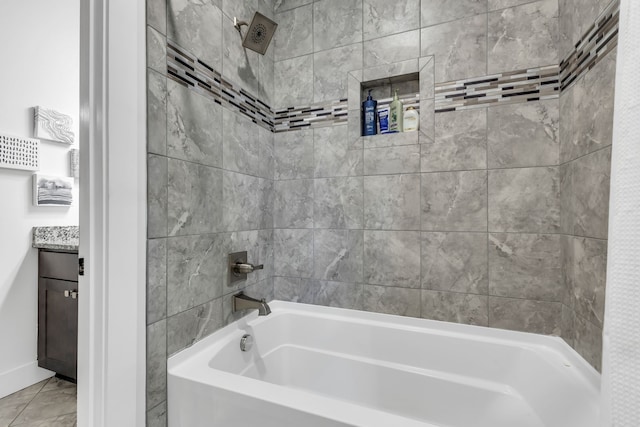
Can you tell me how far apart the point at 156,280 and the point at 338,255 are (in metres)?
0.98

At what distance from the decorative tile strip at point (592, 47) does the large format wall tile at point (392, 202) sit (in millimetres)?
735

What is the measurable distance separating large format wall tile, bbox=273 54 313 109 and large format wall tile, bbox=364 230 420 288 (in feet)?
3.07

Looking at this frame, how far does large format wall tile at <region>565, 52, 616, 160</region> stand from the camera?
940 mm

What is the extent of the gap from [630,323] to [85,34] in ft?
4.93

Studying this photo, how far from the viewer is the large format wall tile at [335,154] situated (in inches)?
68.4

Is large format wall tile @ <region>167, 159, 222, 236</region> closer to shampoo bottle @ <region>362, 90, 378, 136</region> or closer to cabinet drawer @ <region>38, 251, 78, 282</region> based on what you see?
shampoo bottle @ <region>362, 90, 378, 136</region>

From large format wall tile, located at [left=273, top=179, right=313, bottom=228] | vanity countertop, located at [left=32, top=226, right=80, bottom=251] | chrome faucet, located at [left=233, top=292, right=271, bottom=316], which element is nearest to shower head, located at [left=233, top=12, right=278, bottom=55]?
large format wall tile, located at [left=273, top=179, right=313, bottom=228]

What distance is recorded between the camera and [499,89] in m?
1.45

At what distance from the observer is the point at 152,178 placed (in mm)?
1099

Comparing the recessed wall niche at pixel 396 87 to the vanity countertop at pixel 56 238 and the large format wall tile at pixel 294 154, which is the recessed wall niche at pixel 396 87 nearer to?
the large format wall tile at pixel 294 154

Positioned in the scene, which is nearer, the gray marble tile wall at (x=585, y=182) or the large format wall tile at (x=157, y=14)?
the gray marble tile wall at (x=585, y=182)

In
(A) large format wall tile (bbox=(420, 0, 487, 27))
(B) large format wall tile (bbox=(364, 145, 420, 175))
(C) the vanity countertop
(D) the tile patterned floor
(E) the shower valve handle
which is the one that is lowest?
(D) the tile patterned floor

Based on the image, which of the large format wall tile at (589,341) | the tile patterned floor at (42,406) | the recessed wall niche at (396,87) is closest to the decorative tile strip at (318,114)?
the recessed wall niche at (396,87)

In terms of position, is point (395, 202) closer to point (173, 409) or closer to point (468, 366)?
point (468, 366)
